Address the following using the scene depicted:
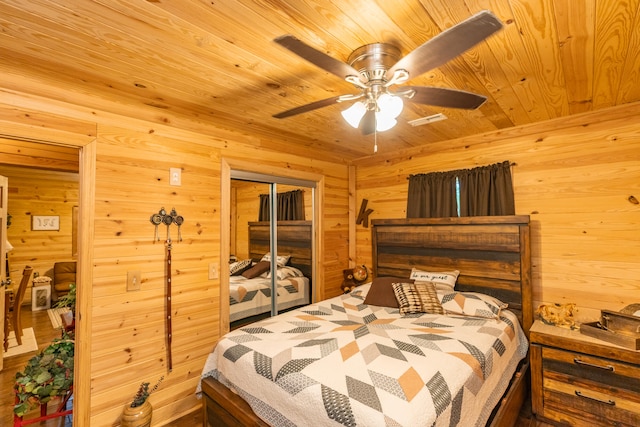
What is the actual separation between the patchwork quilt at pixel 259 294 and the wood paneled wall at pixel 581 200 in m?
2.33

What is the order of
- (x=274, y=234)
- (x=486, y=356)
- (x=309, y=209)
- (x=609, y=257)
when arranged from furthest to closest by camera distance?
(x=309, y=209), (x=274, y=234), (x=609, y=257), (x=486, y=356)

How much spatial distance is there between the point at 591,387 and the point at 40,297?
7.83 meters

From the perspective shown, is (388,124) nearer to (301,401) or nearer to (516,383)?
(301,401)

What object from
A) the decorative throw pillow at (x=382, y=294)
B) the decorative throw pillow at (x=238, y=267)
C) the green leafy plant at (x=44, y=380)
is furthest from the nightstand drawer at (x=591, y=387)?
the green leafy plant at (x=44, y=380)

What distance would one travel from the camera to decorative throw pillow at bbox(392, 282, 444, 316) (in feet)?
8.70

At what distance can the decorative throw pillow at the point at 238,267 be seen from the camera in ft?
9.50

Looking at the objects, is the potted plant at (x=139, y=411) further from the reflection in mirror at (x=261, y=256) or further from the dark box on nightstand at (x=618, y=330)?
the dark box on nightstand at (x=618, y=330)

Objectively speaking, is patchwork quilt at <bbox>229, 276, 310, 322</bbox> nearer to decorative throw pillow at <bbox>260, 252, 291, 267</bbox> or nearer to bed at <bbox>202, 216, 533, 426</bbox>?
decorative throw pillow at <bbox>260, 252, 291, 267</bbox>

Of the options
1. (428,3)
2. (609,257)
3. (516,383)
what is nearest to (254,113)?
(428,3)

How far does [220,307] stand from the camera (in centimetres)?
277

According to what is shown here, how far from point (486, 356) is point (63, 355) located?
288cm

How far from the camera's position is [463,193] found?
10.6ft

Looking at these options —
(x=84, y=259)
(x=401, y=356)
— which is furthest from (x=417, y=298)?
(x=84, y=259)

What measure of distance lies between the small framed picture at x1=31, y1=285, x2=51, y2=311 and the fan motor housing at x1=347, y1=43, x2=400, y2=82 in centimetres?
697
